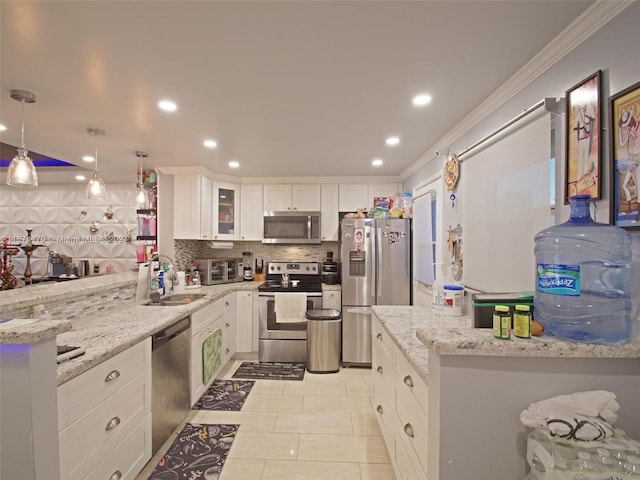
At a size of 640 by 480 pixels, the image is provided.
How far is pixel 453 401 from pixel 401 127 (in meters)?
1.99

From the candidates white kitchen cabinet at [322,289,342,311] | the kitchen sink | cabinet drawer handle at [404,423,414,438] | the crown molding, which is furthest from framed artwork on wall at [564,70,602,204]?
the kitchen sink

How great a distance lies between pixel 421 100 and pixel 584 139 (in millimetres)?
944

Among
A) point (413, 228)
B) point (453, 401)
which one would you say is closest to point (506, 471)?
point (453, 401)

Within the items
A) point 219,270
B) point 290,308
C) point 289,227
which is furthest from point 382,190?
point 219,270

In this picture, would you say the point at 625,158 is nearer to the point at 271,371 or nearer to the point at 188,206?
the point at 271,371

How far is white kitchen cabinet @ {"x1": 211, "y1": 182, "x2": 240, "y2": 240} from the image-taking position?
3.89m

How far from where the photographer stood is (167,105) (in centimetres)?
197

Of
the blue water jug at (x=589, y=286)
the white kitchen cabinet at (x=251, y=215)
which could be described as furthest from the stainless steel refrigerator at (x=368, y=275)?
the blue water jug at (x=589, y=286)

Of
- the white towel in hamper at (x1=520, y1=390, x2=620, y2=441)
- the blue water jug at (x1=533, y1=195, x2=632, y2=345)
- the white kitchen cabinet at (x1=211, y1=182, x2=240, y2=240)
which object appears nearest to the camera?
the white towel in hamper at (x1=520, y1=390, x2=620, y2=441)

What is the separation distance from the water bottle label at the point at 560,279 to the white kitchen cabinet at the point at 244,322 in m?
3.17

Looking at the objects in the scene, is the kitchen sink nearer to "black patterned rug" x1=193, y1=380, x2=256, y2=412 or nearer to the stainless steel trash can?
"black patterned rug" x1=193, y1=380, x2=256, y2=412

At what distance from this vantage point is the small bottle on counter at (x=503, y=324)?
3.41 ft

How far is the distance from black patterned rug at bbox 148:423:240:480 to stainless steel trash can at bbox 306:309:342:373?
118 cm

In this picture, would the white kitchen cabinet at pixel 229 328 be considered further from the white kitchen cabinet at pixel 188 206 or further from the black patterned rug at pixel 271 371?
the white kitchen cabinet at pixel 188 206
